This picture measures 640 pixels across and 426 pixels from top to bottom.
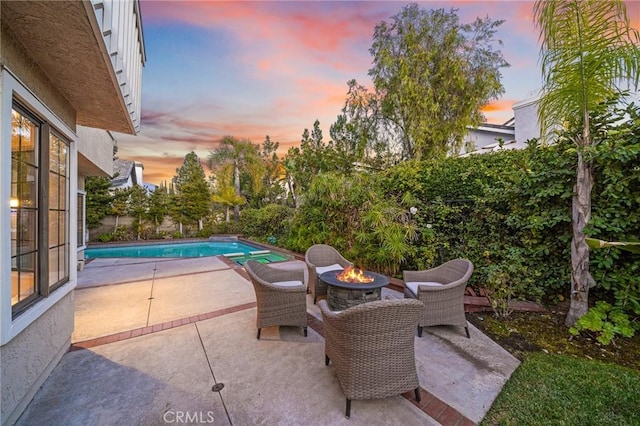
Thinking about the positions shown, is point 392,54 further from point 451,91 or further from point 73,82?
point 73,82

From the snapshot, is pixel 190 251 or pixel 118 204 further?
pixel 118 204

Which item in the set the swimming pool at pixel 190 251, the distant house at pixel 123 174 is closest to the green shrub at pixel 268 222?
the swimming pool at pixel 190 251

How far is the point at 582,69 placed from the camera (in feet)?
12.3

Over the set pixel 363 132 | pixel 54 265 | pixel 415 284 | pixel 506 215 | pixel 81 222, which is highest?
pixel 363 132

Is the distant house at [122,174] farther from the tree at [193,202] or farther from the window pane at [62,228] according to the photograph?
the window pane at [62,228]

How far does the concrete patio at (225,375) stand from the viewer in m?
2.40

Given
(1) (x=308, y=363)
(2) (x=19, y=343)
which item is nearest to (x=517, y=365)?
(1) (x=308, y=363)

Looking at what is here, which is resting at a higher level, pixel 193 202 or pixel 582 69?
pixel 582 69

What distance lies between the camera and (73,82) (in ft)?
9.44

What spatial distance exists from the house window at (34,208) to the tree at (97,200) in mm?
13874

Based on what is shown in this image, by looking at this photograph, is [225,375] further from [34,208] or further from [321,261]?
[321,261]

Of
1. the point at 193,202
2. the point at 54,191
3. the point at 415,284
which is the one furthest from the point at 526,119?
the point at 193,202

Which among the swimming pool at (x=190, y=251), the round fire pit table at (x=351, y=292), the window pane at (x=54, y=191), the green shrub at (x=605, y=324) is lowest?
the swimming pool at (x=190, y=251)

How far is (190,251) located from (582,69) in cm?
1631
